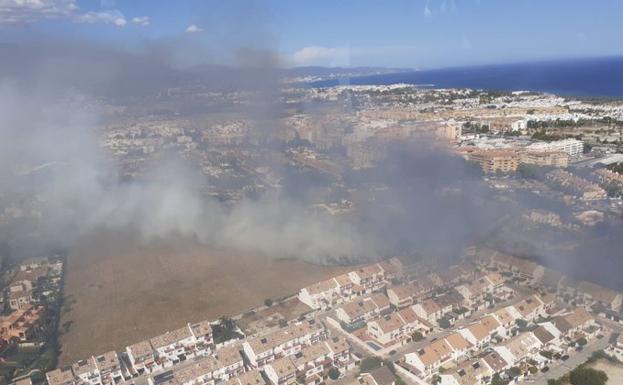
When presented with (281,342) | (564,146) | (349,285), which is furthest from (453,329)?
(564,146)

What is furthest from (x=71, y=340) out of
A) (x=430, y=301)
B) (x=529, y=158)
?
(x=529, y=158)

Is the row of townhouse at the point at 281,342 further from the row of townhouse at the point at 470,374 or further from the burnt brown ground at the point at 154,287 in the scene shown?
the row of townhouse at the point at 470,374

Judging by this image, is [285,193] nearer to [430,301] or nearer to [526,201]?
[526,201]

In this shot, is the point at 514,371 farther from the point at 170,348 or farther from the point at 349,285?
the point at 170,348

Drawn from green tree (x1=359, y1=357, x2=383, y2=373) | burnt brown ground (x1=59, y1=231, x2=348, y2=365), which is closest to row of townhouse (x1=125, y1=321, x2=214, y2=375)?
burnt brown ground (x1=59, y1=231, x2=348, y2=365)

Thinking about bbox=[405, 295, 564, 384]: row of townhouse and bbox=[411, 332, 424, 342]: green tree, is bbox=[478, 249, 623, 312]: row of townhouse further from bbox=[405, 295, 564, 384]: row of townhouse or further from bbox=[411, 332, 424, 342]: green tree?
bbox=[411, 332, 424, 342]: green tree

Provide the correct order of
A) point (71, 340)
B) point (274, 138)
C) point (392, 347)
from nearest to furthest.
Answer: point (392, 347) < point (71, 340) < point (274, 138)
